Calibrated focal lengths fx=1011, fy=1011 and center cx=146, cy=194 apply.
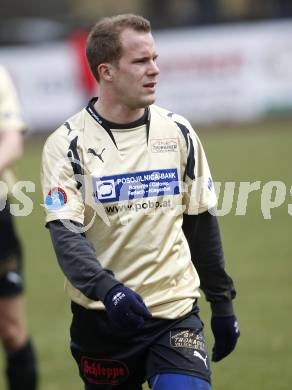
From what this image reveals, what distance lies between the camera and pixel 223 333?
4.50m

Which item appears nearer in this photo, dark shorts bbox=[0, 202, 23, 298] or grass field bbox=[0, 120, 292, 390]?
dark shorts bbox=[0, 202, 23, 298]

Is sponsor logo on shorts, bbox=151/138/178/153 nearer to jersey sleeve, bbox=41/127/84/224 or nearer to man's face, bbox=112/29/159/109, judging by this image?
man's face, bbox=112/29/159/109

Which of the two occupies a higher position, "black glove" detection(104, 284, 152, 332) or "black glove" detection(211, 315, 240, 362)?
"black glove" detection(104, 284, 152, 332)

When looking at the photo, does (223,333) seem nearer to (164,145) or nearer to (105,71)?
(164,145)

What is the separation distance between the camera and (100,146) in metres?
4.24

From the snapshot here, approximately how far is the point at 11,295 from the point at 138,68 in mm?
2298

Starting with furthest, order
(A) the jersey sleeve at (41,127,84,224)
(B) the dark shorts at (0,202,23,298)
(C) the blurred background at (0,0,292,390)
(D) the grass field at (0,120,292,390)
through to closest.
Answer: (C) the blurred background at (0,0,292,390) < (D) the grass field at (0,120,292,390) < (B) the dark shorts at (0,202,23,298) < (A) the jersey sleeve at (41,127,84,224)

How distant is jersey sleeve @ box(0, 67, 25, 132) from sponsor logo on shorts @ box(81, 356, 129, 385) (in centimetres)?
198

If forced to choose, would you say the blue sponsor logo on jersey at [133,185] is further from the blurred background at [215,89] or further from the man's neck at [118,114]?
the blurred background at [215,89]

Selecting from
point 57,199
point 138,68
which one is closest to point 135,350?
point 57,199

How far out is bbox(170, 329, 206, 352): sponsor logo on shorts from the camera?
4.18m

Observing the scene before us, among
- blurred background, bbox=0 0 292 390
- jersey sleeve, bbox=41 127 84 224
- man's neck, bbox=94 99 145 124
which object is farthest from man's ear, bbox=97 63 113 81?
blurred background, bbox=0 0 292 390

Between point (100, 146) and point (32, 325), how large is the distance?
4.19 metres

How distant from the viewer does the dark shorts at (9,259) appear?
239 inches
